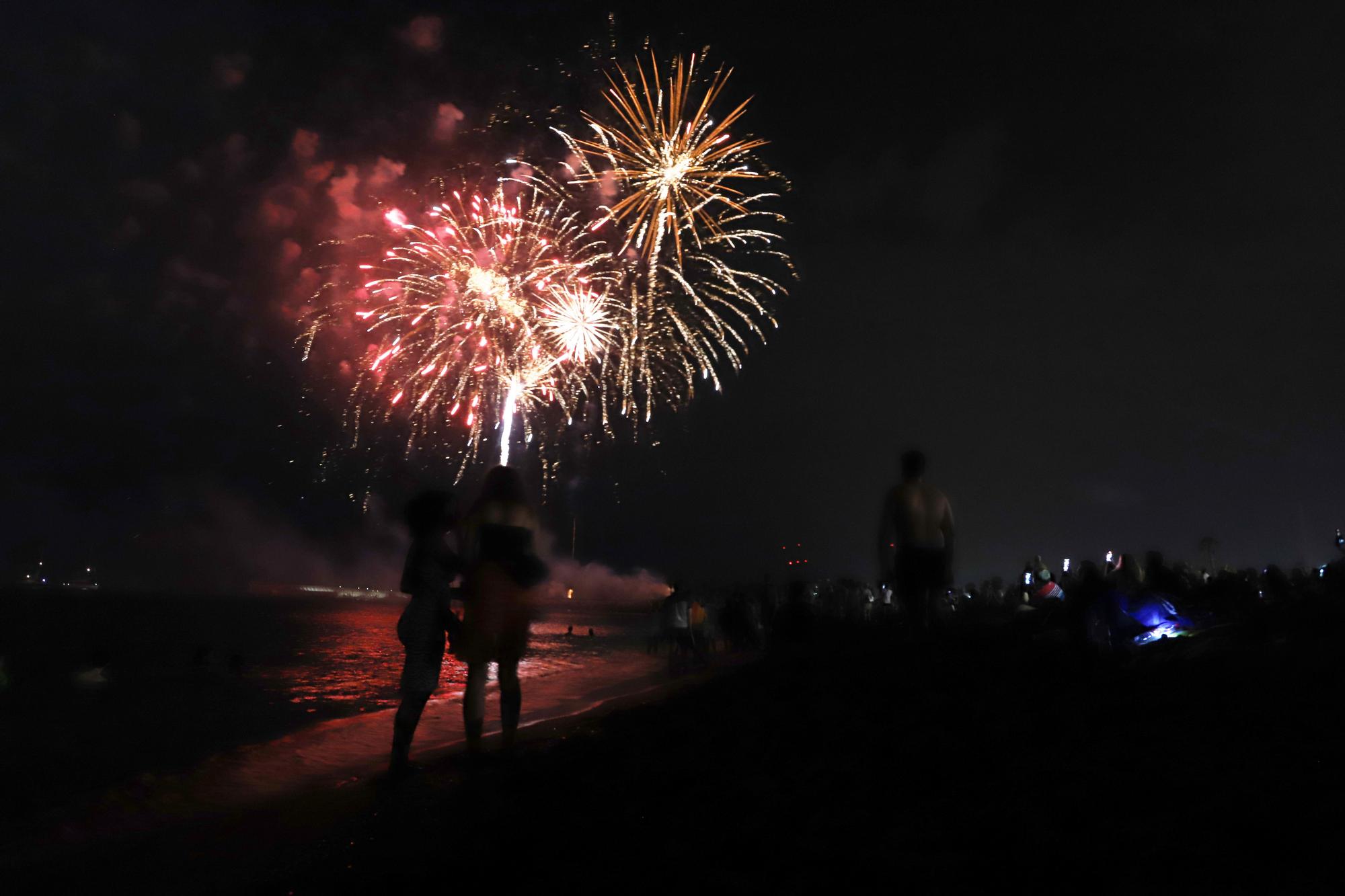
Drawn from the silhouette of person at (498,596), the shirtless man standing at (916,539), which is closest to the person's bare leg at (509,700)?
the silhouette of person at (498,596)

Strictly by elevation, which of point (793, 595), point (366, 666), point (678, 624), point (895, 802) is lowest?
point (366, 666)

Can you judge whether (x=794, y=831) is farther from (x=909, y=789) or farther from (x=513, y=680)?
(x=513, y=680)

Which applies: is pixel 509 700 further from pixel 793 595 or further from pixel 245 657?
pixel 245 657

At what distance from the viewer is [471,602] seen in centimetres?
505

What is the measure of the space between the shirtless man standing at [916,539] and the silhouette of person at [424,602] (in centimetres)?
414

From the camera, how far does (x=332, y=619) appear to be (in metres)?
73.9

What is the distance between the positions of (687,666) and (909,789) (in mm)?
13685

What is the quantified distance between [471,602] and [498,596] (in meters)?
0.19

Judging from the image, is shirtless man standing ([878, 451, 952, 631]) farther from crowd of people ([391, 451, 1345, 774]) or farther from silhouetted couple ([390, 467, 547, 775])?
silhouetted couple ([390, 467, 547, 775])

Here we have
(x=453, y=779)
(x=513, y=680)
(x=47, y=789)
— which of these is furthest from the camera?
(x=47, y=789)

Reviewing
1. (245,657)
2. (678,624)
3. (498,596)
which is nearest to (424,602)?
(498,596)

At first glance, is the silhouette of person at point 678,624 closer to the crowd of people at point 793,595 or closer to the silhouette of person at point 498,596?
the crowd of people at point 793,595

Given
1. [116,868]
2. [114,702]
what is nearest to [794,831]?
[116,868]

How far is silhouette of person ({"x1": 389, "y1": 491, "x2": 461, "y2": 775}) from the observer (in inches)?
197
